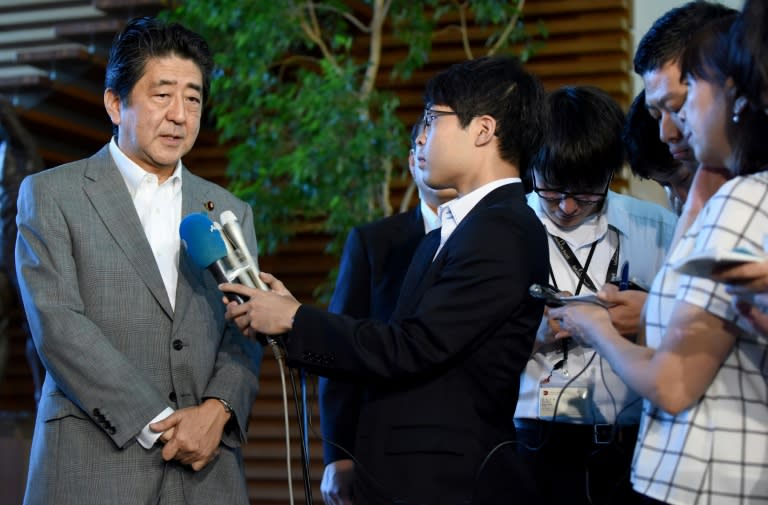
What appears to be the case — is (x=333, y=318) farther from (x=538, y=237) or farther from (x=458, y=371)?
(x=538, y=237)

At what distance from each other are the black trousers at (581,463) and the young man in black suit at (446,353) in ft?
1.15

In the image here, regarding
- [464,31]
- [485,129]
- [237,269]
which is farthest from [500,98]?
[464,31]

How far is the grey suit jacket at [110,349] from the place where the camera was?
2.33 metres

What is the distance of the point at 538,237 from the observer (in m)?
2.26

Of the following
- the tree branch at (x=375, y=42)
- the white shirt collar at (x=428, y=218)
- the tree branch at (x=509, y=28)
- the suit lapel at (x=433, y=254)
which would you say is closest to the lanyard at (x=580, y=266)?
the white shirt collar at (x=428, y=218)

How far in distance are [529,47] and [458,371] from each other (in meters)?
4.03

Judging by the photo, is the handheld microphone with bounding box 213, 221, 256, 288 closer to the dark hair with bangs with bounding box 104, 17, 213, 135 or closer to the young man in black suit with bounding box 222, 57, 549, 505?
the young man in black suit with bounding box 222, 57, 549, 505

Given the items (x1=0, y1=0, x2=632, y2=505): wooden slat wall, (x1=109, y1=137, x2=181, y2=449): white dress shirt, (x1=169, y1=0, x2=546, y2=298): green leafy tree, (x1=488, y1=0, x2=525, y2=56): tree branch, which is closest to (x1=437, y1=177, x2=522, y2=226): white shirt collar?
(x1=109, y1=137, x2=181, y2=449): white dress shirt

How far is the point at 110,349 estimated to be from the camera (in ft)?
7.74

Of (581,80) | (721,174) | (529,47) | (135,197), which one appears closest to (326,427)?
(135,197)

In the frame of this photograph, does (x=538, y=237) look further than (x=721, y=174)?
Yes

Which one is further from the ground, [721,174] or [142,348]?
[721,174]

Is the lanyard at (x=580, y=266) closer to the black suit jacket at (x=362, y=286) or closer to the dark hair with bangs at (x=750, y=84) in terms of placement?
the black suit jacket at (x=362, y=286)

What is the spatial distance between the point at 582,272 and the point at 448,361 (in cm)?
73
